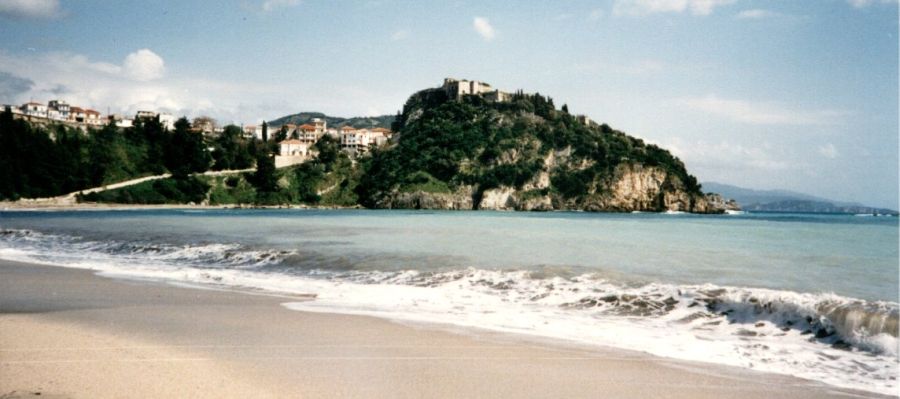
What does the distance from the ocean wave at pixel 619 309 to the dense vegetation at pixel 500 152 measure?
106 meters

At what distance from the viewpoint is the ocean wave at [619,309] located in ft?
20.6

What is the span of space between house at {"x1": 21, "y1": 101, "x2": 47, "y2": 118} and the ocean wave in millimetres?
125937

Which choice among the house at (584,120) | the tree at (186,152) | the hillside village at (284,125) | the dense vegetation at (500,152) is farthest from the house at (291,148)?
the house at (584,120)

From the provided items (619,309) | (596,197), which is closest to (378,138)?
(596,197)

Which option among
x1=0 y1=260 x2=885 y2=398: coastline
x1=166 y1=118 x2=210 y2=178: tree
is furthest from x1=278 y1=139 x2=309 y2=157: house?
x1=0 y1=260 x2=885 y2=398: coastline

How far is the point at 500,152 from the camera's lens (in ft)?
435

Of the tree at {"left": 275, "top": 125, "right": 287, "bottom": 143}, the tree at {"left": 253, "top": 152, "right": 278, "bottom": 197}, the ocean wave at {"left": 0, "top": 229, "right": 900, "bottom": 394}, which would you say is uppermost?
the tree at {"left": 275, "top": 125, "right": 287, "bottom": 143}

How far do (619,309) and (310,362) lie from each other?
18.6 ft

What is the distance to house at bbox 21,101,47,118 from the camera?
11246 centimetres

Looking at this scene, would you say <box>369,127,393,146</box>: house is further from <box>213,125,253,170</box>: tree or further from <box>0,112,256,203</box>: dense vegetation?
<box>213,125,253,170</box>: tree

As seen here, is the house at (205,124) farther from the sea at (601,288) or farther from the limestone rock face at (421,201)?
the sea at (601,288)

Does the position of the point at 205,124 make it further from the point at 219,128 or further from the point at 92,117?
the point at 92,117

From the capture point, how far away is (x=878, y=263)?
55.4 feet

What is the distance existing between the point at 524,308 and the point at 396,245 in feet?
39.0
